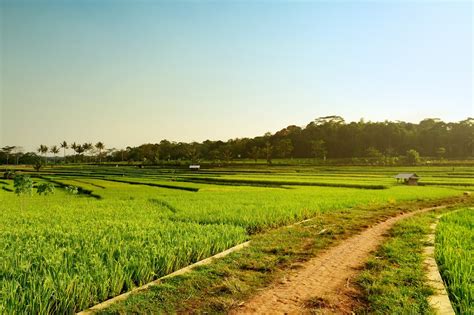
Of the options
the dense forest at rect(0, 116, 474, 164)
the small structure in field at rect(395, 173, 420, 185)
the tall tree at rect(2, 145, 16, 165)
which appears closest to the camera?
the small structure in field at rect(395, 173, 420, 185)

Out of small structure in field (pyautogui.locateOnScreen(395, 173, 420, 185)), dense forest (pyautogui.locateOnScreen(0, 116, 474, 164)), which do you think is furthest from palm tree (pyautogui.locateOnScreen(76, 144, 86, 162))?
small structure in field (pyautogui.locateOnScreen(395, 173, 420, 185))

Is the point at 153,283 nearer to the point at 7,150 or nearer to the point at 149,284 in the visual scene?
the point at 149,284

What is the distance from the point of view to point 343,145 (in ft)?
292

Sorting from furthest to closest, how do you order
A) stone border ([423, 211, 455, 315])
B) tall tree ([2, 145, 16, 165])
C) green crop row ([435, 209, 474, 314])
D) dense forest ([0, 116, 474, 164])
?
tall tree ([2, 145, 16, 165]) < dense forest ([0, 116, 474, 164]) < green crop row ([435, 209, 474, 314]) < stone border ([423, 211, 455, 315])

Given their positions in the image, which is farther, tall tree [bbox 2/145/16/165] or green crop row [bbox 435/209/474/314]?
tall tree [bbox 2/145/16/165]

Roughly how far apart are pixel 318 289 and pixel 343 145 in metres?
87.2

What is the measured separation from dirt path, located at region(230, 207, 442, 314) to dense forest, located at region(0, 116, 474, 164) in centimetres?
5821

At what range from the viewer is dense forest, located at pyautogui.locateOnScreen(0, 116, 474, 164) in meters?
74.1

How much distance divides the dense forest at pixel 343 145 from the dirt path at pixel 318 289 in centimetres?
5821

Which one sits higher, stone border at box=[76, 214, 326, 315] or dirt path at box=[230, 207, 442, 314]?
stone border at box=[76, 214, 326, 315]

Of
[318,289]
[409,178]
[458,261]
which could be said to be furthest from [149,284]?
Answer: [409,178]

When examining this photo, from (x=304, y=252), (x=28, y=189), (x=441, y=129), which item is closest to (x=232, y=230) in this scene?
(x=304, y=252)

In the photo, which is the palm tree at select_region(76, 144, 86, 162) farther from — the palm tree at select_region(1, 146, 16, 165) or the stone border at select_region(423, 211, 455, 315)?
the stone border at select_region(423, 211, 455, 315)

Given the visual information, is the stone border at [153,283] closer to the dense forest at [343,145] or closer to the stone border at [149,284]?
the stone border at [149,284]
